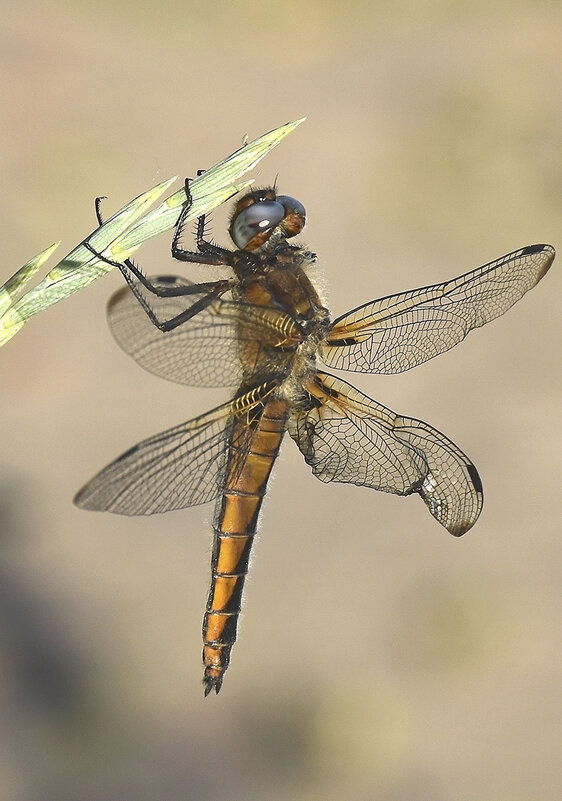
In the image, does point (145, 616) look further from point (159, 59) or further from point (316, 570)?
point (159, 59)

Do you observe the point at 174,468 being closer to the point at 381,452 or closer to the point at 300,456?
the point at 381,452

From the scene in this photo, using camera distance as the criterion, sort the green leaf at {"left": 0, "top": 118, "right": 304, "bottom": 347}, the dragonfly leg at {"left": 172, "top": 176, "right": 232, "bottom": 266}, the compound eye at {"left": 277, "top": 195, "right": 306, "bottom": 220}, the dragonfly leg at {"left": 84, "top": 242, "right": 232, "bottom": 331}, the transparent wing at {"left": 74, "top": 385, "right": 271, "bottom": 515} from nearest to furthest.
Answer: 1. the green leaf at {"left": 0, "top": 118, "right": 304, "bottom": 347}
2. the transparent wing at {"left": 74, "top": 385, "right": 271, "bottom": 515}
3. the dragonfly leg at {"left": 84, "top": 242, "right": 232, "bottom": 331}
4. the dragonfly leg at {"left": 172, "top": 176, "right": 232, "bottom": 266}
5. the compound eye at {"left": 277, "top": 195, "right": 306, "bottom": 220}

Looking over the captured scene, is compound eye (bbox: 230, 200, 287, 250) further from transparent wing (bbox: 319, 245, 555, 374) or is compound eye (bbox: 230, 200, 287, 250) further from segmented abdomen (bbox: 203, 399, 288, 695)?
segmented abdomen (bbox: 203, 399, 288, 695)

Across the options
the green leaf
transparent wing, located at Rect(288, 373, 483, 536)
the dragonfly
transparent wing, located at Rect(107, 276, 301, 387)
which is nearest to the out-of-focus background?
the dragonfly

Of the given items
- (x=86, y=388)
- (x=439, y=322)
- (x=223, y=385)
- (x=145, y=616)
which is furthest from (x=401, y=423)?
(x=86, y=388)

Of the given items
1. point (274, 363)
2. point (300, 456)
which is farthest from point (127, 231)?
point (300, 456)

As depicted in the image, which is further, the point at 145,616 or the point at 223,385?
the point at 145,616

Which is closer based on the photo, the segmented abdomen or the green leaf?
the green leaf
